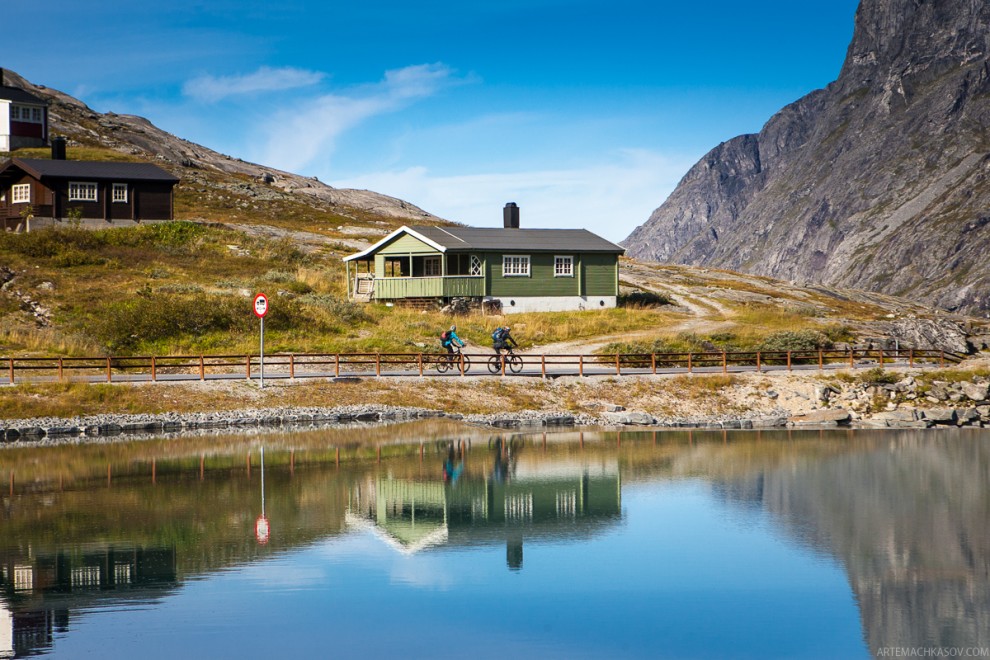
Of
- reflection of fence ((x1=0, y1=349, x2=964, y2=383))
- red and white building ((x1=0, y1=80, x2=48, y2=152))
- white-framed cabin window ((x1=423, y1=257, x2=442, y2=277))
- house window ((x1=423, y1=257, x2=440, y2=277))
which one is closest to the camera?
reflection of fence ((x1=0, y1=349, x2=964, y2=383))

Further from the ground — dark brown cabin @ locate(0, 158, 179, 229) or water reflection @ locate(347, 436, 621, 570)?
dark brown cabin @ locate(0, 158, 179, 229)

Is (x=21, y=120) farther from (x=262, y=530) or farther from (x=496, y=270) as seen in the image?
(x=262, y=530)

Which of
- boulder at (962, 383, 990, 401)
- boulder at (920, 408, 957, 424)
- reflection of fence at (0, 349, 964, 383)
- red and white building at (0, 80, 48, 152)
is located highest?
red and white building at (0, 80, 48, 152)

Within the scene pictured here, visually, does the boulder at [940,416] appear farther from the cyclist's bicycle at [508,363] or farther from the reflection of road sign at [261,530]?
the reflection of road sign at [261,530]

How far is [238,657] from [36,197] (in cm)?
7007

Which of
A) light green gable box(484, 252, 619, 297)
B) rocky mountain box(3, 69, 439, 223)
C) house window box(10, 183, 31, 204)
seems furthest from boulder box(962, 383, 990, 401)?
rocky mountain box(3, 69, 439, 223)

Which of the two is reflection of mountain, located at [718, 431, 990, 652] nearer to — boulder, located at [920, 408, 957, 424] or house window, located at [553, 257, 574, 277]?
boulder, located at [920, 408, 957, 424]

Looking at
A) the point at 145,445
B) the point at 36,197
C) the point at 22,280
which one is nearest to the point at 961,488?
the point at 145,445

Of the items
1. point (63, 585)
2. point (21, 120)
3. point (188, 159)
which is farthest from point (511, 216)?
point (188, 159)

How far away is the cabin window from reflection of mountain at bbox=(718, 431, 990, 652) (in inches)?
2422

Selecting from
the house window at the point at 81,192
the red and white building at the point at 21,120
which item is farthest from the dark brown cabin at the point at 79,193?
the red and white building at the point at 21,120

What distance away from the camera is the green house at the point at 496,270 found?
61.4 m

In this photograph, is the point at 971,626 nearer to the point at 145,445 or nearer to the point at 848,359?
the point at 145,445

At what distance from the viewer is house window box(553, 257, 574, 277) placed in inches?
2495
